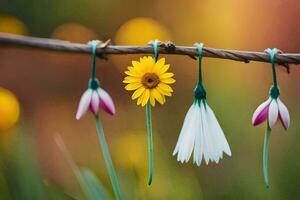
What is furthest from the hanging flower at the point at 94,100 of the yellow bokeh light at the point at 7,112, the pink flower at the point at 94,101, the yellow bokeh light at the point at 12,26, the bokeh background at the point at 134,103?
the yellow bokeh light at the point at 12,26

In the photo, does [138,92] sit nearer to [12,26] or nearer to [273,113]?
[273,113]

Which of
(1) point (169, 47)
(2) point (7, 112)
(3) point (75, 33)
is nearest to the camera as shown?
(1) point (169, 47)

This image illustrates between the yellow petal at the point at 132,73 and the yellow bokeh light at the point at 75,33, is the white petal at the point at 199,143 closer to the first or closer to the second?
the yellow petal at the point at 132,73

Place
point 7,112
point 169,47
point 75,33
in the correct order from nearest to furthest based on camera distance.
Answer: point 169,47 < point 7,112 < point 75,33

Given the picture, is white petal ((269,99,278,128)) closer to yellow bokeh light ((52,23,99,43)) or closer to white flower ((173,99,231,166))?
white flower ((173,99,231,166))

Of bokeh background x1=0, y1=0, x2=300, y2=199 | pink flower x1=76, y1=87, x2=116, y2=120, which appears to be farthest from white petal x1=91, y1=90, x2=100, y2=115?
bokeh background x1=0, y1=0, x2=300, y2=199

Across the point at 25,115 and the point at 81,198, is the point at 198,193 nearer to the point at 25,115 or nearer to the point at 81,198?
the point at 81,198

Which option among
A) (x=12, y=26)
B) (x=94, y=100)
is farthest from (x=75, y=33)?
(x=94, y=100)

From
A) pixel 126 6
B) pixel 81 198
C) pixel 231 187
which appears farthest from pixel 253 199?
pixel 126 6
